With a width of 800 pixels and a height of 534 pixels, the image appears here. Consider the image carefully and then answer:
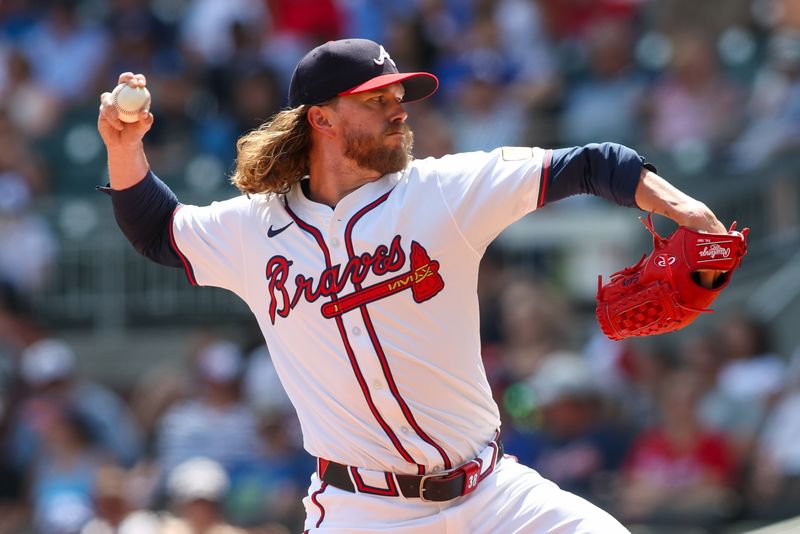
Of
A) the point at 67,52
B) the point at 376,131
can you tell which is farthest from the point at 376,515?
the point at 67,52

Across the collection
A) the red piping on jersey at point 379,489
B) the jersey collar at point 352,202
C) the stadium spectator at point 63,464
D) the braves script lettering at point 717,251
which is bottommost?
the stadium spectator at point 63,464

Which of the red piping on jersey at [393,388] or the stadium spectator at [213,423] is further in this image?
the stadium spectator at [213,423]

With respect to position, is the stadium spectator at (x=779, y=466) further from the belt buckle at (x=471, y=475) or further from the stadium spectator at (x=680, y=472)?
the belt buckle at (x=471, y=475)

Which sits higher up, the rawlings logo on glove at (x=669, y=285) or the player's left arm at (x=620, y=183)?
the player's left arm at (x=620, y=183)

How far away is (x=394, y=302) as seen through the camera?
380 centimetres

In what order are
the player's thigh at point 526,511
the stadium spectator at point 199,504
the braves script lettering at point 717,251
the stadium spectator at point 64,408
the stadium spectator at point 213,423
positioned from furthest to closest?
the stadium spectator at point 64,408, the stadium spectator at point 213,423, the stadium spectator at point 199,504, the player's thigh at point 526,511, the braves script lettering at point 717,251

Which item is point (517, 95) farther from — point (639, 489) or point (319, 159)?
point (319, 159)

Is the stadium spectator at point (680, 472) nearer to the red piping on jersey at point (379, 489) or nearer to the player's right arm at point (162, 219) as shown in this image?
the red piping on jersey at point (379, 489)

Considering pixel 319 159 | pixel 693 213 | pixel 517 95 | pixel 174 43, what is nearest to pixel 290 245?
pixel 319 159

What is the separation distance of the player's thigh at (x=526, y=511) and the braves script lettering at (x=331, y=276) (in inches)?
25.1

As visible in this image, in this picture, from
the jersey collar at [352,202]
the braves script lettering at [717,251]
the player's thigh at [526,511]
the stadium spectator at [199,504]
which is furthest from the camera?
the stadium spectator at [199,504]

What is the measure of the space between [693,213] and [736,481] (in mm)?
3834

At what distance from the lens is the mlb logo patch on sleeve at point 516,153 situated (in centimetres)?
380

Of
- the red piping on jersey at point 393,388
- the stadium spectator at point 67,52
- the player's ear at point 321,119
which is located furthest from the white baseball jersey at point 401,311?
the stadium spectator at point 67,52
